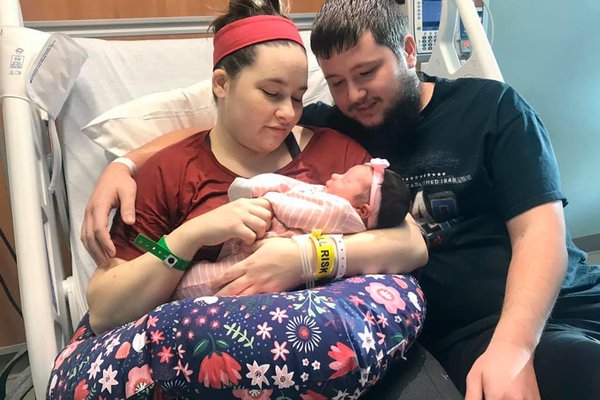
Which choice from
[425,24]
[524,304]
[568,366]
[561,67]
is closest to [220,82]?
[524,304]

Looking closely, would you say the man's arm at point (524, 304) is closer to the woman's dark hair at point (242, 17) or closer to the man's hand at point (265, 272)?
the man's hand at point (265, 272)

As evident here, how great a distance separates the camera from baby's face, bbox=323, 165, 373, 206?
106 cm

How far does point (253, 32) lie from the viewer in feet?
3.81

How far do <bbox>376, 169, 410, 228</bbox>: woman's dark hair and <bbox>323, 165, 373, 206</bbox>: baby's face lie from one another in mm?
30

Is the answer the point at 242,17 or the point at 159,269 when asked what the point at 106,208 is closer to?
the point at 159,269

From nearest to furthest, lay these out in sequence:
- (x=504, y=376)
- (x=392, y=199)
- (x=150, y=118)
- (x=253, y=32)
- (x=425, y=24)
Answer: (x=504, y=376)
(x=392, y=199)
(x=253, y=32)
(x=150, y=118)
(x=425, y=24)

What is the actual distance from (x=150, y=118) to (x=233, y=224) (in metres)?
0.64

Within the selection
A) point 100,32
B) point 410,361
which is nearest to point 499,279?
point 410,361

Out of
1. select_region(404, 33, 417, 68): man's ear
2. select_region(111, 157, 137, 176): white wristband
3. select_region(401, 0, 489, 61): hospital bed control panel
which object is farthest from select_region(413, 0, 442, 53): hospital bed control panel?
select_region(111, 157, 137, 176): white wristband

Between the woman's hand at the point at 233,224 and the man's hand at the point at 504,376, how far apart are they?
1.45 ft

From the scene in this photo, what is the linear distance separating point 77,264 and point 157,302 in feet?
1.73

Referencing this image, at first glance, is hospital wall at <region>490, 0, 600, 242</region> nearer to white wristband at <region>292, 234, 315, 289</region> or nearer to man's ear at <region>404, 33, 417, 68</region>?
man's ear at <region>404, 33, 417, 68</region>

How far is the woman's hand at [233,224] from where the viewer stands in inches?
38.4

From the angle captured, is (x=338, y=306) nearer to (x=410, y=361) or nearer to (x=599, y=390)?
(x=410, y=361)
